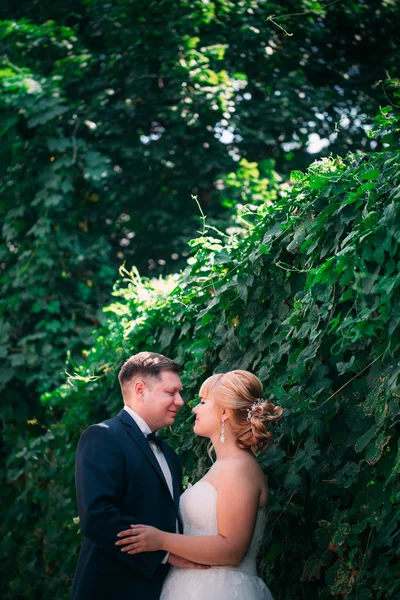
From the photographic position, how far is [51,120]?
9125mm

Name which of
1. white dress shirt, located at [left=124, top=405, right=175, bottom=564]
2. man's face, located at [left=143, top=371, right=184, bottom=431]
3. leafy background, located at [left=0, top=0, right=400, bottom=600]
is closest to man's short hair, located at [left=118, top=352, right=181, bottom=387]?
man's face, located at [left=143, top=371, right=184, bottom=431]

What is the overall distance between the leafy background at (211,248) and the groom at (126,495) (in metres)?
0.50

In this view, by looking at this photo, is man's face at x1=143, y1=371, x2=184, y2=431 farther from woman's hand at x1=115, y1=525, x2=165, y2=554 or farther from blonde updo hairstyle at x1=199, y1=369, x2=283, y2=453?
woman's hand at x1=115, y1=525, x2=165, y2=554

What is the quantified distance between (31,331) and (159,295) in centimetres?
442

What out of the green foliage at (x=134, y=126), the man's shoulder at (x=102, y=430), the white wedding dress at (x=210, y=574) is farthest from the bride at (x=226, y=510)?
the green foliage at (x=134, y=126)

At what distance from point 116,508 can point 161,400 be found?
628 mm

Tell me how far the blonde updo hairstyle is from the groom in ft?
1.01

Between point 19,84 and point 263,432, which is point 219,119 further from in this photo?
point 263,432

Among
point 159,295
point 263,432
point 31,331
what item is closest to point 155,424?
point 263,432

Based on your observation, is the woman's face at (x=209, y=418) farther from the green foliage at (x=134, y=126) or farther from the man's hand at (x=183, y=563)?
the green foliage at (x=134, y=126)

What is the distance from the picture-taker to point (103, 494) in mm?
3000

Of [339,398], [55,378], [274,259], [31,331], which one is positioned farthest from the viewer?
[31,331]

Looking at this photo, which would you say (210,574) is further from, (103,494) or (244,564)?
(103,494)

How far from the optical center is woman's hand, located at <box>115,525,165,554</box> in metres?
2.99
